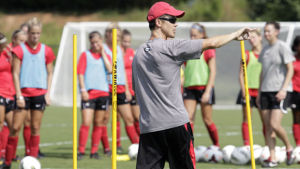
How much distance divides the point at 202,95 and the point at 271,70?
143cm

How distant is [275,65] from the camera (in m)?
9.84

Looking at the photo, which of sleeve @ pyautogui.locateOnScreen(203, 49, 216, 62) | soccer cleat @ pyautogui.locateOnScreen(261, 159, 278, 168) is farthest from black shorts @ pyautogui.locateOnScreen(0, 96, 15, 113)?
soccer cleat @ pyautogui.locateOnScreen(261, 159, 278, 168)

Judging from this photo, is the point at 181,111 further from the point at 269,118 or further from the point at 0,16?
the point at 0,16

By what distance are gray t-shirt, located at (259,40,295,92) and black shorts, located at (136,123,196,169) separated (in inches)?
163

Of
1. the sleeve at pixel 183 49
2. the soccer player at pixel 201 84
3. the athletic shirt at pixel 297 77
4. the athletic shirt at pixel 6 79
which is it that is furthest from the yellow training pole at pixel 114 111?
the athletic shirt at pixel 297 77

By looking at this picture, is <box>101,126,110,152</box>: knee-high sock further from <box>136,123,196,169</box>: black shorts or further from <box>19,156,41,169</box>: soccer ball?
<box>136,123,196,169</box>: black shorts

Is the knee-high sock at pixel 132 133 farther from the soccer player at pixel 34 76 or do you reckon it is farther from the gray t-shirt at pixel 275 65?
the gray t-shirt at pixel 275 65

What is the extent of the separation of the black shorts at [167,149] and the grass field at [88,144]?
370 centimetres

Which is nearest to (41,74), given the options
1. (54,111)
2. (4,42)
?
(4,42)

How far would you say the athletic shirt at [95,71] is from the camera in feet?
35.9

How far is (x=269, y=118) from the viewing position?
986 centimetres

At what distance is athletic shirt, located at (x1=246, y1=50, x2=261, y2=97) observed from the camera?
12.1 metres

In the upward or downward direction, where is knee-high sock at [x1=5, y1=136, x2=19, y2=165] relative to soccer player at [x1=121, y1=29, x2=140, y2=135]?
downward

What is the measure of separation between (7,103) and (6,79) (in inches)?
15.2
